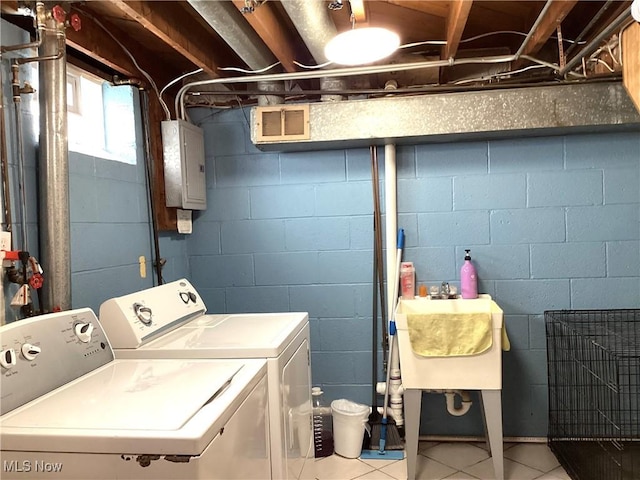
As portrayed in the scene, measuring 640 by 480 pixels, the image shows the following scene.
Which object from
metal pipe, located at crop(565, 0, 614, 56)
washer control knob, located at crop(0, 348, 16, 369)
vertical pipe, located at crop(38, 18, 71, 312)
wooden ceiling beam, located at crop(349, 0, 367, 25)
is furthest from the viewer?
metal pipe, located at crop(565, 0, 614, 56)

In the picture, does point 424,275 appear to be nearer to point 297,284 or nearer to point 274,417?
point 297,284

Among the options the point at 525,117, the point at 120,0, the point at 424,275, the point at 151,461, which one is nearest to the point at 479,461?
the point at 424,275

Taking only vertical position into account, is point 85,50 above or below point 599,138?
above

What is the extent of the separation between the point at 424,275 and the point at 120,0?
2.03 metres

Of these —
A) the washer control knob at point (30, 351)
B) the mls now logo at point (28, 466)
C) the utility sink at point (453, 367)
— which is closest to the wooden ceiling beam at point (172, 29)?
the washer control knob at point (30, 351)

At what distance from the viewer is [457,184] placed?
9.18 feet

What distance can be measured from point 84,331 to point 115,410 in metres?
0.50

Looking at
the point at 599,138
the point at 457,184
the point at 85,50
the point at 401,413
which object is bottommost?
the point at 401,413

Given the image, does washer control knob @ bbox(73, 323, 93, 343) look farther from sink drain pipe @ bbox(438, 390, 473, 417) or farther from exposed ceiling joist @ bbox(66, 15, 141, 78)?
sink drain pipe @ bbox(438, 390, 473, 417)

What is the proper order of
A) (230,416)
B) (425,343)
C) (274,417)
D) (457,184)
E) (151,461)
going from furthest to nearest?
1. (457,184)
2. (425,343)
3. (274,417)
4. (230,416)
5. (151,461)

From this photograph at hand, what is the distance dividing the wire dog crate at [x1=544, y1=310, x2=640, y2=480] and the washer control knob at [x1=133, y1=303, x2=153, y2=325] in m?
2.01

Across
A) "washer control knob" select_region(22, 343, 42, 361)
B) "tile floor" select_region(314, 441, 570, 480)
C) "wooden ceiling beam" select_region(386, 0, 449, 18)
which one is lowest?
"tile floor" select_region(314, 441, 570, 480)

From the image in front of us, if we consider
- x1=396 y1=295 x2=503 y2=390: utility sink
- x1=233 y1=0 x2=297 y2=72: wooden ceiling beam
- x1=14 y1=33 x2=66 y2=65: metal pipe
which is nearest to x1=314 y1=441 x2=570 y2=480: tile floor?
x1=396 y1=295 x2=503 y2=390: utility sink

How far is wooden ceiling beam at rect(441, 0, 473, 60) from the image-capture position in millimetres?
1838
